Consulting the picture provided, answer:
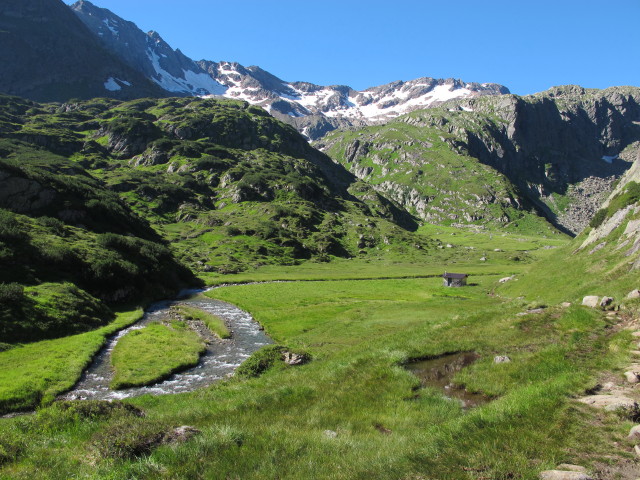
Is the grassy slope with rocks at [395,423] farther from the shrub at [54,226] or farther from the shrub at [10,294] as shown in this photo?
the shrub at [54,226]

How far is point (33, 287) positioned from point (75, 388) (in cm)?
3020

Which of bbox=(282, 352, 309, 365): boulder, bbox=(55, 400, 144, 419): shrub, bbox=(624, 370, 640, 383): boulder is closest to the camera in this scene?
bbox=(624, 370, 640, 383): boulder

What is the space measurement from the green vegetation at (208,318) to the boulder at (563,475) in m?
50.5

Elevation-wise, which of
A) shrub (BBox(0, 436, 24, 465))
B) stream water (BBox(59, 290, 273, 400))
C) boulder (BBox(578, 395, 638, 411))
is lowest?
stream water (BBox(59, 290, 273, 400))

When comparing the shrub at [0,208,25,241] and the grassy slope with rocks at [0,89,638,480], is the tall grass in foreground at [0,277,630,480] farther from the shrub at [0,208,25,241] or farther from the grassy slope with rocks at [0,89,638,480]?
the shrub at [0,208,25,241]

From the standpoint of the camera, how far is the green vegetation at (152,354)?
36.3 metres

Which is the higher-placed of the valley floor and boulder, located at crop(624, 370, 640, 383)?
boulder, located at crop(624, 370, 640, 383)

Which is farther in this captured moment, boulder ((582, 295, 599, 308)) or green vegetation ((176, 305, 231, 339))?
green vegetation ((176, 305, 231, 339))

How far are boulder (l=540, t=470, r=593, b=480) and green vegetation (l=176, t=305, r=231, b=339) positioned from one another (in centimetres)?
5054

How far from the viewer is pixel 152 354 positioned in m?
43.1

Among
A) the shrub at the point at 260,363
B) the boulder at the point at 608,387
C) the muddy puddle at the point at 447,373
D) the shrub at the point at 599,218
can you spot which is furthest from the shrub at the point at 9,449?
the shrub at the point at 599,218

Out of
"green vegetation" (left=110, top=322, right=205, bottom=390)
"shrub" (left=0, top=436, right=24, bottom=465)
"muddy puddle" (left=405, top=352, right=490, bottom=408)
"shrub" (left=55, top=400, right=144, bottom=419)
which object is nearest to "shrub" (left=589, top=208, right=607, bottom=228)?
"muddy puddle" (left=405, top=352, right=490, bottom=408)

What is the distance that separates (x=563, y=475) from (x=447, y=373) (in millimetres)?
Answer: 11823

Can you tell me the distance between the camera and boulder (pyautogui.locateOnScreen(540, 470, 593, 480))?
23.3 ft
